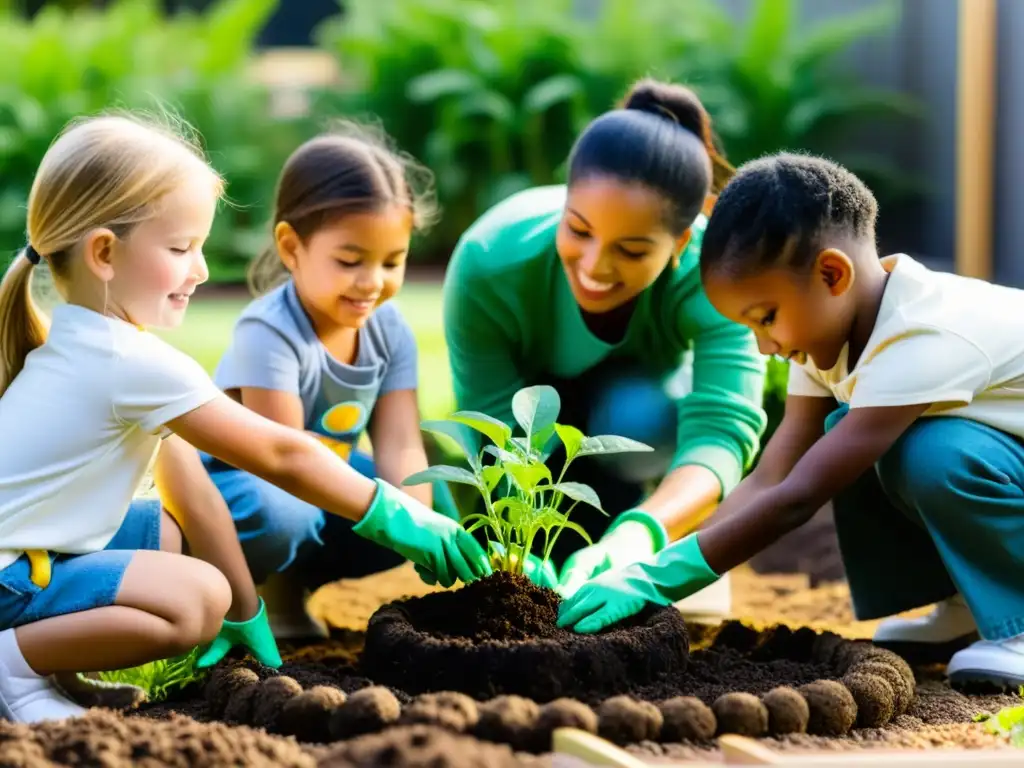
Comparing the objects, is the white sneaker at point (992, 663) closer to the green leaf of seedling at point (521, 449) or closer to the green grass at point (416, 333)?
A: the green leaf of seedling at point (521, 449)

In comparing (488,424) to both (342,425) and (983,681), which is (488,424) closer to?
(342,425)

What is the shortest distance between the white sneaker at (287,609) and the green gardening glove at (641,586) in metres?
0.89

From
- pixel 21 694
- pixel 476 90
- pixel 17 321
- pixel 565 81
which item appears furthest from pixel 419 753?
pixel 476 90

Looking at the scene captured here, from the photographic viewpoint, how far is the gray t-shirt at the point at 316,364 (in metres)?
2.82

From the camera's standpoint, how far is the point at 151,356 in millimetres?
2244

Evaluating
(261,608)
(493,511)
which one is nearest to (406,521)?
(493,511)

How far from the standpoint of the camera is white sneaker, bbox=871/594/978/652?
110 inches

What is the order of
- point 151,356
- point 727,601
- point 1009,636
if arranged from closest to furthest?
point 151,356 → point 1009,636 → point 727,601

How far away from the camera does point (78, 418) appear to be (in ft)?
7.35

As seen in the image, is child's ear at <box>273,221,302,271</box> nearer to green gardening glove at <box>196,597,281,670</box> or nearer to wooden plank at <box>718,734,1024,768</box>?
green gardening glove at <box>196,597,281,670</box>

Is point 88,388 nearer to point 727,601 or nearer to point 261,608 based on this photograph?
point 261,608

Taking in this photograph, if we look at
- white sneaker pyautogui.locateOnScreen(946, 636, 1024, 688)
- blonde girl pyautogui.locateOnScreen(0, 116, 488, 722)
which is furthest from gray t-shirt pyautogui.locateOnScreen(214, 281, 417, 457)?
white sneaker pyautogui.locateOnScreen(946, 636, 1024, 688)

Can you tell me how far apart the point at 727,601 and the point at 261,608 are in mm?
1181

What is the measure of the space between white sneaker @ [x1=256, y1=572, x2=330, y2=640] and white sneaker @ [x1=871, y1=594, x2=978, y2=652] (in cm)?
129
